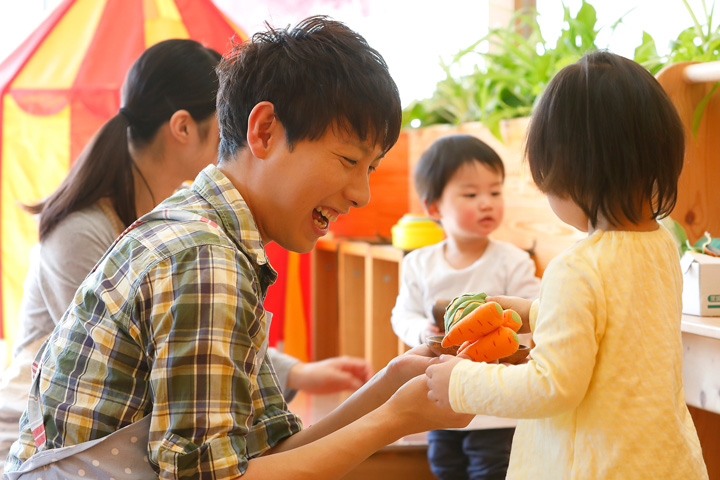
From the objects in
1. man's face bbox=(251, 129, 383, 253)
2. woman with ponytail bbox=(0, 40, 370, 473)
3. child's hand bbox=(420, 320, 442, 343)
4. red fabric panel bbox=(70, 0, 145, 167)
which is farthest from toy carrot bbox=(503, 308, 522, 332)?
red fabric panel bbox=(70, 0, 145, 167)

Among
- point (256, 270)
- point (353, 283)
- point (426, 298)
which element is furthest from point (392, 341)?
point (256, 270)

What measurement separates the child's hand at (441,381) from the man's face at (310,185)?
25cm

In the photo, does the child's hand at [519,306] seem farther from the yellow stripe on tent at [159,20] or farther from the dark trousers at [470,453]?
the yellow stripe on tent at [159,20]

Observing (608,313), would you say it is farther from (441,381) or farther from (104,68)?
(104,68)

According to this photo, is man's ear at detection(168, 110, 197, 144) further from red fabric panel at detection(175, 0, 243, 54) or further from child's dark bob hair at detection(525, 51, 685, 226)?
red fabric panel at detection(175, 0, 243, 54)

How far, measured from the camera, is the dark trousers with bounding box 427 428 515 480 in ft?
6.05

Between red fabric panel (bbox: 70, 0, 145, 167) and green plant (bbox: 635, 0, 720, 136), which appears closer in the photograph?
green plant (bbox: 635, 0, 720, 136)

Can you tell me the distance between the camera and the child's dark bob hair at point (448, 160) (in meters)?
2.04

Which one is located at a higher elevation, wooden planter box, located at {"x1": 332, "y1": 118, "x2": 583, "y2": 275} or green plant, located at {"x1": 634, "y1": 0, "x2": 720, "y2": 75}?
green plant, located at {"x1": 634, "y1": 0, "x2": 720, "y2": 75}

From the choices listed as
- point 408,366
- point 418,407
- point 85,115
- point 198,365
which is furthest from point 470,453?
point 85,115

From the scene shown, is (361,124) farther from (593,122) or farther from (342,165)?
(593,122)

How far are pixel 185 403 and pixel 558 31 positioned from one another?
1752mm

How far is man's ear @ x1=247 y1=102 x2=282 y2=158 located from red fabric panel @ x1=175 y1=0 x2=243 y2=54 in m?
1.74

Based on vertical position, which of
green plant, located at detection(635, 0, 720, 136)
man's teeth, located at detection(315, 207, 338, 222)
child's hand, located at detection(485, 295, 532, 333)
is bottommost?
child's hand, located at detection(485, 295, 532, 333)
